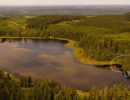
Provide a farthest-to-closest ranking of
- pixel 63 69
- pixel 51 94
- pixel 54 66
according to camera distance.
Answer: pixel 54 66
pixel 63 69
pixel 51 94

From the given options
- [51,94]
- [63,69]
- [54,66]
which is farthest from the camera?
[54,66]

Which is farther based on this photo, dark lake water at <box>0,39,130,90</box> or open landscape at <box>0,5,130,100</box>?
dark lake water at <box>0,39,130,90</box>

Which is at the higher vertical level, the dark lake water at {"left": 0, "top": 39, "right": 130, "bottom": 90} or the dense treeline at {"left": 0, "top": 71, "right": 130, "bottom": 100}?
the dense treeline at {"left": 0, "top": 71, "right": 130, "bottom": 100}

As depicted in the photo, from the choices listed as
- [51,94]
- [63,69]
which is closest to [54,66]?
[63,69]

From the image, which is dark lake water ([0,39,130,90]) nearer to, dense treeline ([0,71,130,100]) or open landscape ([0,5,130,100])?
open landscape ([0,5,130,100])

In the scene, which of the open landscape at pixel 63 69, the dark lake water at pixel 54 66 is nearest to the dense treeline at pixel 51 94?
the open landscape at pixel 63 69

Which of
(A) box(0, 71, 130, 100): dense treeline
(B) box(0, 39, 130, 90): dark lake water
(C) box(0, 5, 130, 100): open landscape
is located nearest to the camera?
(A) box(0, 71, 130, 100): dense treeline

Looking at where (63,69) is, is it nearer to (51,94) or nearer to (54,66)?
Answer: (54,66)

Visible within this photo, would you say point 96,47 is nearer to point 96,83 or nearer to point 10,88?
point 96,83

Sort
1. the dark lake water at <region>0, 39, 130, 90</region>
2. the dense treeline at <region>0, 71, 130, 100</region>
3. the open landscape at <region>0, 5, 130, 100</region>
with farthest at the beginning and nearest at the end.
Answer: the dark lake water at <region>0, 39, 130, 90</region> < the open landscape at <region>0, 5, 130, 100</region> < the dense treeline at <region>0, 71, 130, 100</region>

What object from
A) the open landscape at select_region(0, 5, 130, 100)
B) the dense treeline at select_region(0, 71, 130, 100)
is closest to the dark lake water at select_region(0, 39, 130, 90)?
the open landscape at select_region(0, 5, 130, 100)
